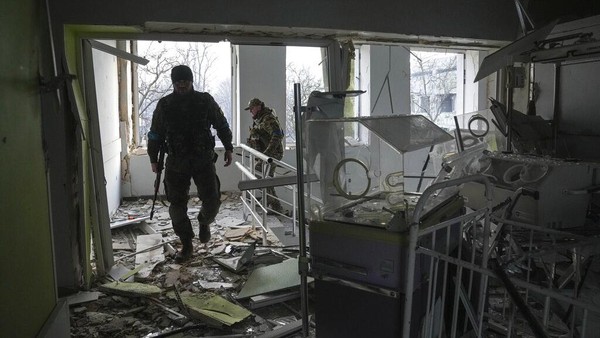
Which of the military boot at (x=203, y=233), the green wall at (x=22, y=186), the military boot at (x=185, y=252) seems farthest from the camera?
the military boot at (x=203, y=233)

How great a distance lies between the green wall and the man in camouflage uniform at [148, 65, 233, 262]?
1429mm

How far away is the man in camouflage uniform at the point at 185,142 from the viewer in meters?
3.60

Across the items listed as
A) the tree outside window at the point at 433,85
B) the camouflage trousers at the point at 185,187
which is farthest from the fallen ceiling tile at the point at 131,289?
the tree outside window at the point at 433,85

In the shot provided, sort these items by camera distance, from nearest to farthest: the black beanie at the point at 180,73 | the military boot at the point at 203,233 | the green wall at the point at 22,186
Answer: the green wall at the point at 22,186
the black beanie at the point at 180,73
the military boot at the point at 203,233

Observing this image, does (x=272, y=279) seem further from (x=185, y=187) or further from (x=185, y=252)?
(x=185, y=187)

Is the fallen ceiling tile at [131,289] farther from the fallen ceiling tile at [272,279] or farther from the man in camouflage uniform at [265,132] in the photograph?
the man in camouflage uniform at [265,132]

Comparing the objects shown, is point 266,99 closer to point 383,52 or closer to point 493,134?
point 383,52

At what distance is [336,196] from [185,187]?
2.06m

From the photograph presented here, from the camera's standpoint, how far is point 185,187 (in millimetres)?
3795

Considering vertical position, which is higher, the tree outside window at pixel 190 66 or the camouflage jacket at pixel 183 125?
the tree outside window at pixel 190 66

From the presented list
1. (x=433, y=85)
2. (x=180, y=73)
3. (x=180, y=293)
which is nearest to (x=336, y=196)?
(x=180, y=293)

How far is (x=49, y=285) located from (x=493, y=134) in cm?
343

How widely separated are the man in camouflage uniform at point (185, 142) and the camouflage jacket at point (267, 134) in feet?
5.30

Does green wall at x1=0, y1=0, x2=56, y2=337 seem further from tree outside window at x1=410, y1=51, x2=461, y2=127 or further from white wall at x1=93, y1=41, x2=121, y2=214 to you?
tree outside window at x1=410, y1=51, x2=461, y2=127
